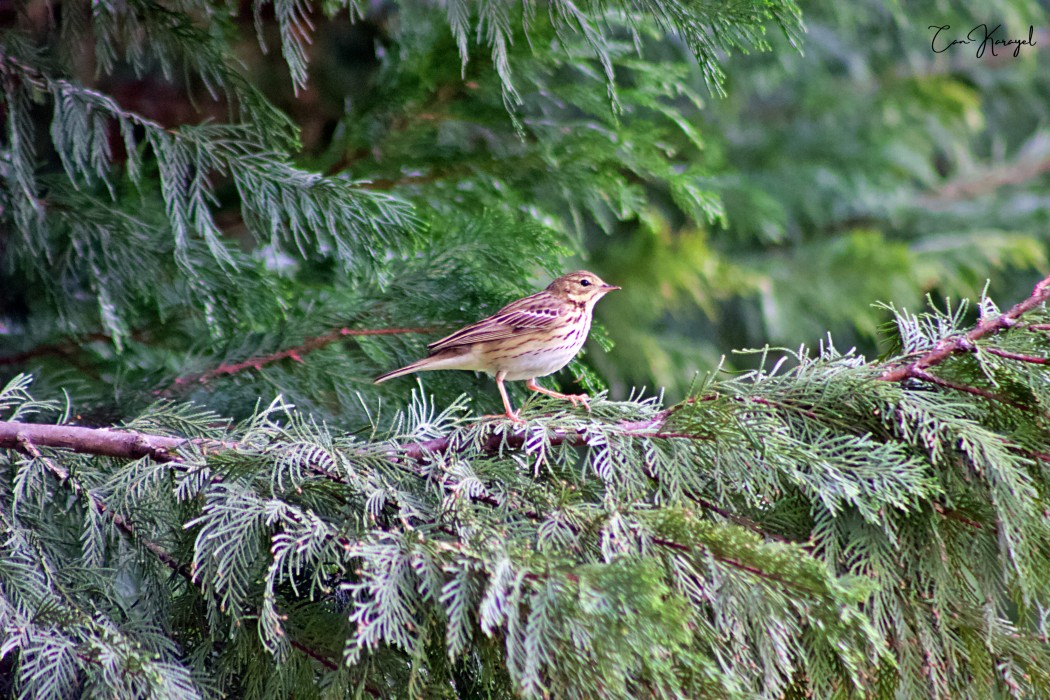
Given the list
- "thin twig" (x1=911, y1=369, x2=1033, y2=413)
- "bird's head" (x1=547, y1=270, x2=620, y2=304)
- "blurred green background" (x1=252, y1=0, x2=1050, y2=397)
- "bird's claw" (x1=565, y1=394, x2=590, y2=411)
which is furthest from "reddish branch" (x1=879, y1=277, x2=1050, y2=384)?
"bird's head" (x1=547, y1=270, x2=620, y2=304)

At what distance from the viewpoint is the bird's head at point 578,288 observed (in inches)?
148

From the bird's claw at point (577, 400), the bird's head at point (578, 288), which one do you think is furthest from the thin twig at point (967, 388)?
the bird's head at point (578, 288)

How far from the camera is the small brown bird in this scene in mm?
3084

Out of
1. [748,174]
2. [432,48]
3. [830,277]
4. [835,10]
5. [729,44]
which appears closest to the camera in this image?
[729,44]

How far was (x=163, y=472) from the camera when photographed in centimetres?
224

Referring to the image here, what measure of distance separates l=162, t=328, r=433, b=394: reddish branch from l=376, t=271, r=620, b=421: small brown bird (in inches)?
4.9

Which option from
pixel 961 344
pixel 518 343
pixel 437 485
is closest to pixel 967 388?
pixel 961 344

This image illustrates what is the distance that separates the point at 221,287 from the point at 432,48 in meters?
1.17

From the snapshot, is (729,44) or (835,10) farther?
(835,10)

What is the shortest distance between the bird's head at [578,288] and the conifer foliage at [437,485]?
0.71m

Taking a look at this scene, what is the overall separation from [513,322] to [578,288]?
63cm

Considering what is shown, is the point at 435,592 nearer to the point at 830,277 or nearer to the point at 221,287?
the point at 221,287

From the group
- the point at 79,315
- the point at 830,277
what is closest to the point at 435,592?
the point at 79,315

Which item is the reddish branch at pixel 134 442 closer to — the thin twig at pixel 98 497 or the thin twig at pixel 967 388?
the thin twig at pixel 98 497
